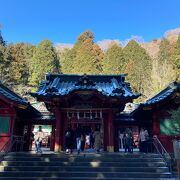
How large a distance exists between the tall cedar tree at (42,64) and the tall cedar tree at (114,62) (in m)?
11.7

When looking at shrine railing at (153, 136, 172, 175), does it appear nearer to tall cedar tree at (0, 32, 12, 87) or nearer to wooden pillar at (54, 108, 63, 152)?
wooden pillar at (54, 108, 63, 152)

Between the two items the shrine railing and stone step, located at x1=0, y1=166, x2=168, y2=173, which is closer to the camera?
stone step, located at x1=0, y1=166, x2=168, y2=173

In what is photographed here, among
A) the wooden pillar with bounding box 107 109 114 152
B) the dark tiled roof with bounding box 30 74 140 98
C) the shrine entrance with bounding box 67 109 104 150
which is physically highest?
the dark tiled roof with bounding box 30 74 140 98

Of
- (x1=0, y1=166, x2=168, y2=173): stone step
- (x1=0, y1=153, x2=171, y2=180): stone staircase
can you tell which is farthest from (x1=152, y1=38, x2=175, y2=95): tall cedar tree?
(x1=0, y1=166, x2=168, y2=173): stone step

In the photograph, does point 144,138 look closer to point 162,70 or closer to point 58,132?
point 58,132

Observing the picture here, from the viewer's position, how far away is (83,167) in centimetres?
1241

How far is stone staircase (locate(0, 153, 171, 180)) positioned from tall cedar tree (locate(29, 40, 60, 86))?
41.0 m

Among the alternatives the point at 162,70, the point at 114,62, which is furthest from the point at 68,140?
the point at 114,62

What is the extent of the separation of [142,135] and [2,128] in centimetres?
921

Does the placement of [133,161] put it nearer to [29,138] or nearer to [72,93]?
[72,93]

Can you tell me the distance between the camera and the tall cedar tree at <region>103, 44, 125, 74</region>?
52406 mm

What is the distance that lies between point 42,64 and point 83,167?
44466mm

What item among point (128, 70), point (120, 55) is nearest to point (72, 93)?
point (128, 70)

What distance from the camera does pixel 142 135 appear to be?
16875 mm
